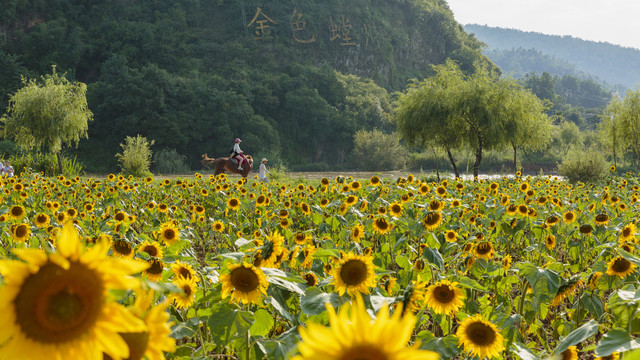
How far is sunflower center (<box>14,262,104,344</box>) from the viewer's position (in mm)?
492

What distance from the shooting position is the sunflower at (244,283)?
1.12 metres

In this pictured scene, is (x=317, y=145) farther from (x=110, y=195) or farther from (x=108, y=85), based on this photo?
(x=110, y=195)

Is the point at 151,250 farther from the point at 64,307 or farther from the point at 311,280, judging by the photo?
the point at 64,307

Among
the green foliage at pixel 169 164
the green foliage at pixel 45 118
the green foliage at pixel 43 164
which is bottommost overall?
the green foliage at pixel 169 164

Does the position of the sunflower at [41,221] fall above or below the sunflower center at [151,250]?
below

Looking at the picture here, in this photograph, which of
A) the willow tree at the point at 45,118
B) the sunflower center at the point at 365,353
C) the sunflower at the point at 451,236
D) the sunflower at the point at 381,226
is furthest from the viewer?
the willow tree at the point at 45,118

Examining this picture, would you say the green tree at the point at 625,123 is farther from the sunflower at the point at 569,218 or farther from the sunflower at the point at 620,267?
the sunflower at the point at 620,267

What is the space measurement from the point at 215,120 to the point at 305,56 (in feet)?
56.9

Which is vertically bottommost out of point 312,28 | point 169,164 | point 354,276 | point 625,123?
point 169,164

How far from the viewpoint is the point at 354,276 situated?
124 centimetres

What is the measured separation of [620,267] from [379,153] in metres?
31.7

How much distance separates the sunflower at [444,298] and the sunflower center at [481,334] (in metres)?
0.20

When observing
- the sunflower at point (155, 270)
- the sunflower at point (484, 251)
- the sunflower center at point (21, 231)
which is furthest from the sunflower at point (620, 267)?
the sunflower center at point (21, 231)

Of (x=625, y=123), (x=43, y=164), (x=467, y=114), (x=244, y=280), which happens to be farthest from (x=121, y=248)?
(x=625, y=123)
